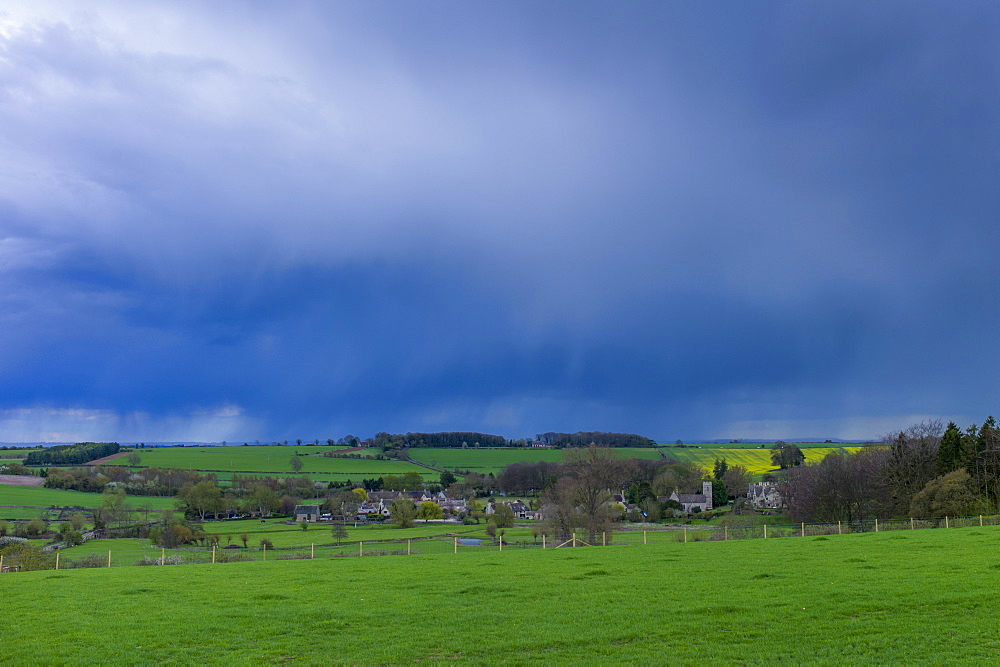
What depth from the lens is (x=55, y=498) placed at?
122 meters

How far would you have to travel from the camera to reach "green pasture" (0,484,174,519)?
380 feet

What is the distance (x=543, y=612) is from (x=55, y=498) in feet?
444

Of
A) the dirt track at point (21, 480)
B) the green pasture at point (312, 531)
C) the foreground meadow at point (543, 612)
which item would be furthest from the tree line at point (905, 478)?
the dirt track at point (21, 480)

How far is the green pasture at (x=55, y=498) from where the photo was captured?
115812 millimetres

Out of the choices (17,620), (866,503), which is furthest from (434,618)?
A: (866,503)

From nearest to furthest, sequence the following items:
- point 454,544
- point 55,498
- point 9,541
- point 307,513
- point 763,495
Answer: point 454,544 → point 9,541 → point 55,498 → point 307,513 → point 763,495

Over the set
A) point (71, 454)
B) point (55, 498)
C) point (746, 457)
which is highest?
point (71, 454)

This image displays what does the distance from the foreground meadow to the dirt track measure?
451 ft

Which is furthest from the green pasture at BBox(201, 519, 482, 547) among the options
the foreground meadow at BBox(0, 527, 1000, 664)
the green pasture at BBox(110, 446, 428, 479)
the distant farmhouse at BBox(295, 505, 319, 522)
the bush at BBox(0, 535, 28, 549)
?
the foreground meadow at BBox(0, 527, 1000, 664)

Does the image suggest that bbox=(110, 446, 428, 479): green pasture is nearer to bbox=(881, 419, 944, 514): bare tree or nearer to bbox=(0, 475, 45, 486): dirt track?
bbox=(0, 475, 45, 486): dirt track

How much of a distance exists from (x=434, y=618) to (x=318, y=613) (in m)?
3.27

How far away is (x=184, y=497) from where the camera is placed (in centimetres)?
12412

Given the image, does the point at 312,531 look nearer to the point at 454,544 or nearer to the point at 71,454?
the point at 454,544

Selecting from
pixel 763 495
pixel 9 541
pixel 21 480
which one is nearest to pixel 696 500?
pixel 763 495
